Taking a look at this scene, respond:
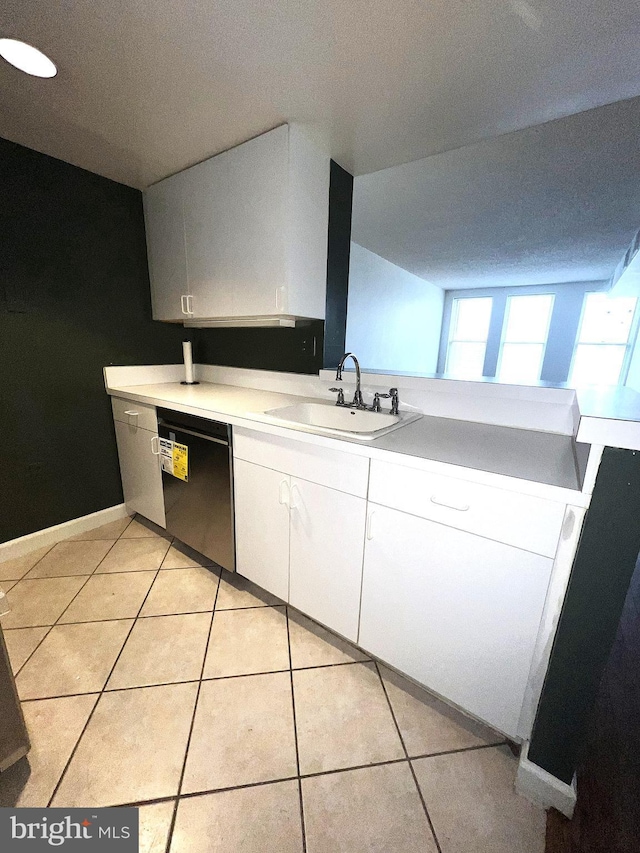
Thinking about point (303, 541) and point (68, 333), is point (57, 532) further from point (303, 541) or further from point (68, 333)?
point (303, 541)

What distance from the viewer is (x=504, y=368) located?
263 inches

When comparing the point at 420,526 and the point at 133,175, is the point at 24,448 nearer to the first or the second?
the point at 133,175

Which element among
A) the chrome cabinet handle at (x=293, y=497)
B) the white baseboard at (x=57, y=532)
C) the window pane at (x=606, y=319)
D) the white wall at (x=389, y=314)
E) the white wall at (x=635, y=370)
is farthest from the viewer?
the window pane at (x=606, y=319)

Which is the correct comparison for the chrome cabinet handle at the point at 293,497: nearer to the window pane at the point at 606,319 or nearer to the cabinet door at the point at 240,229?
the cabinet door at the point at 240,229

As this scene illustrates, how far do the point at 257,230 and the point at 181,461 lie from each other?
1.22 m

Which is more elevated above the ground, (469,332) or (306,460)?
(469,332)

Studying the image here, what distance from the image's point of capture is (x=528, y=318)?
6172 millimetres

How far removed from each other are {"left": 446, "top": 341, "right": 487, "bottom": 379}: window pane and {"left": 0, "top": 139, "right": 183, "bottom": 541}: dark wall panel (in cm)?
618

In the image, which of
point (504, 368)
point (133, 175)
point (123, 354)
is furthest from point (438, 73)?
point (504, 368)

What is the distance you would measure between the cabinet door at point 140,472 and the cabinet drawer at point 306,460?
2.47 feet

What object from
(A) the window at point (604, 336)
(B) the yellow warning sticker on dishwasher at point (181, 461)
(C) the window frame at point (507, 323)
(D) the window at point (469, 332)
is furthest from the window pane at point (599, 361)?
(B) the yellow warning sticker on dishwasher at point (181, 461)

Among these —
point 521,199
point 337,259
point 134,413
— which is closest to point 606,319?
point 521,199

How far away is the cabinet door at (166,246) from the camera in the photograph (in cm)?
192

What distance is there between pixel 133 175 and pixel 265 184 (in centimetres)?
96
